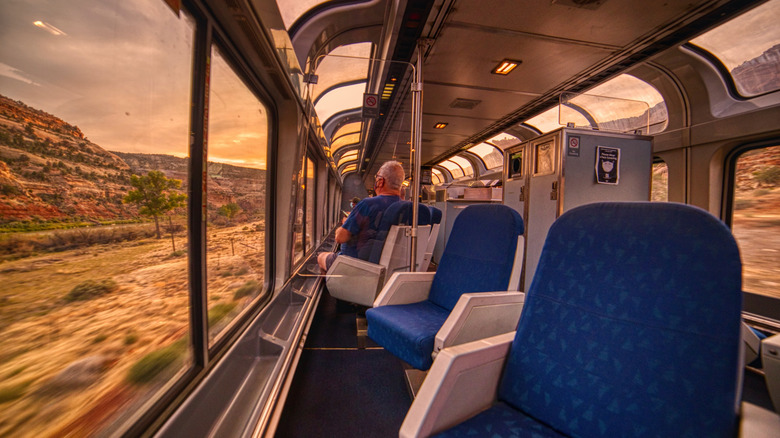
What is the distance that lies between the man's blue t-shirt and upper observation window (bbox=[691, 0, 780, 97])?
4.09 metres

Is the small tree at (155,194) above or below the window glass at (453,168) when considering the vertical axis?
below

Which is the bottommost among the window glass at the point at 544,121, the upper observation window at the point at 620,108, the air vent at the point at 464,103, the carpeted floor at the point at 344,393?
the carpeted floor at the point at 344,393

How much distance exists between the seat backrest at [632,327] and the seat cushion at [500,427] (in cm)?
4

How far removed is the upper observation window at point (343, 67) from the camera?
4012 mm

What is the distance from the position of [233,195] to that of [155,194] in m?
0.93

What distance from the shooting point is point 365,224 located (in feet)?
10.7

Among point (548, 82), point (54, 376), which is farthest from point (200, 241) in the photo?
point (548, 82)

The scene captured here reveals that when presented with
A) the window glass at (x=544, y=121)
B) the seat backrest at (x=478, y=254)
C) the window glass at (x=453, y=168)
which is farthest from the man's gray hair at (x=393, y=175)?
the window glass at (x=453, y=168)

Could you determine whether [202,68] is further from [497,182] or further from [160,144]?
[497,182]

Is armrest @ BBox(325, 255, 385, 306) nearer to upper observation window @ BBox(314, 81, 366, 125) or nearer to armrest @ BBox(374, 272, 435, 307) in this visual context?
armrest @ BBox(374, 272, 435, 307)

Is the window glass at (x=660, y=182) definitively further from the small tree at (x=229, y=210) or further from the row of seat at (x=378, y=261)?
the small tree at (x=229, y=210)

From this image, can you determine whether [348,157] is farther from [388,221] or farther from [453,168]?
[388,221]

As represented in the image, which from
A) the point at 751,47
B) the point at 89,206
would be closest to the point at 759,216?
the point at 751,47

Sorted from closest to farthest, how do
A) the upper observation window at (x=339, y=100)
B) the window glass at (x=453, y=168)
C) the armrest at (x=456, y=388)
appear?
the armrest at (x=456, y=388)
the upper observation window at (x=339, y=100)
the window glass at (x=453, y=168)
